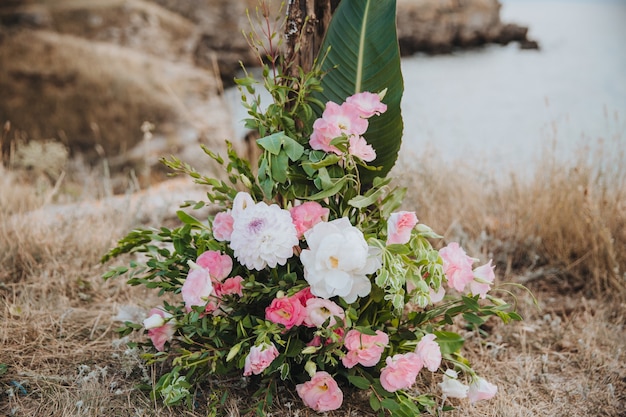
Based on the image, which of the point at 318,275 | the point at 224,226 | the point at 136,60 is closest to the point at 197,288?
the point at 224,226

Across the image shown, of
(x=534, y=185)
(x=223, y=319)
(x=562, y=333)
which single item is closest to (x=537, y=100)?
(x=534, y=185)

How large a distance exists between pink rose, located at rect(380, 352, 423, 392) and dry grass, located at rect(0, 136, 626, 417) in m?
0.22

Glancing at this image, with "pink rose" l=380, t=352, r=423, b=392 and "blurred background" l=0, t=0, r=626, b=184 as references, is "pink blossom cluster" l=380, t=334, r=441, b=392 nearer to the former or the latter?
"pink rose" l=380, t=352, r=423, b=392

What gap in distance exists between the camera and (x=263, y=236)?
1353 millimetres

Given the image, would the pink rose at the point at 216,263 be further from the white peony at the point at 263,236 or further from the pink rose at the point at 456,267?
the pink rose at the point at 456,267

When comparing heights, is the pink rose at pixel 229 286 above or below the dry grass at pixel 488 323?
above

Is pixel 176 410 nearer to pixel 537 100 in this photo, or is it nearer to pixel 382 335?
pixel 382 335

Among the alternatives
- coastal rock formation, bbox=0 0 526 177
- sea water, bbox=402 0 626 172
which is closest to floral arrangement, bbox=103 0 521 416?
sea water, bbox=402 0 626 172

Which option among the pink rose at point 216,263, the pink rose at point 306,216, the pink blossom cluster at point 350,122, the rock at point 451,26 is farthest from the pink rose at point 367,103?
the rock at point 451,26

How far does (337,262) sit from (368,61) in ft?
2.18

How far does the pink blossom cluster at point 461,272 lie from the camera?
154cm

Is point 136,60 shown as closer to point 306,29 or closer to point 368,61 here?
point 306,29

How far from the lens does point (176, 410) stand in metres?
1.62

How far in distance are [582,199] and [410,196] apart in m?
0.83
